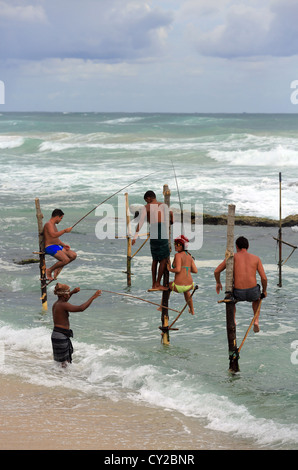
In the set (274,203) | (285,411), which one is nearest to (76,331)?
(285,411)

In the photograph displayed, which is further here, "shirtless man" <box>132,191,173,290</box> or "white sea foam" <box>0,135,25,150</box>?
"white sea foam" <box>0,135,25,150</box>

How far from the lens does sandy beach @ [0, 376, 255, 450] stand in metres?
6.34

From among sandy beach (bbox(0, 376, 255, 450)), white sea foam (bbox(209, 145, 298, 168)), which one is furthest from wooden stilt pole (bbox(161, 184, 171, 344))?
white sea foam (bbox(209, 145, 298, 168))

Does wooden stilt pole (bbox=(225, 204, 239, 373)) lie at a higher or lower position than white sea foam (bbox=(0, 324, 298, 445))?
higher

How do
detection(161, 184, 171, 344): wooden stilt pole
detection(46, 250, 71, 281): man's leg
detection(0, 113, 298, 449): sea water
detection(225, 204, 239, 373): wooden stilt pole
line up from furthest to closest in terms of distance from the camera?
detection(46, 250, 71, 281): man's leg, detection(161, 184, 171, 344): wooden stilt pole, detection(225, 204, 239, 373): wooden stilt pole, detection(0, 113, 298, 449): sea water

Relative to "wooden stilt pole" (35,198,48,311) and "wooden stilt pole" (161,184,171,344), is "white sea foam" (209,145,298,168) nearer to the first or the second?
"wooden stilt pole" (35,198,48,311)

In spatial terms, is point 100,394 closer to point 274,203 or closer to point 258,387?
point 258,387

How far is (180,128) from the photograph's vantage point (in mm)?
66875

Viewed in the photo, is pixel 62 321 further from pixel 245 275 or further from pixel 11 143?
pixel 11 143

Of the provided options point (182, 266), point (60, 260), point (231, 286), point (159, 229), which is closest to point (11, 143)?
point (60, 260)

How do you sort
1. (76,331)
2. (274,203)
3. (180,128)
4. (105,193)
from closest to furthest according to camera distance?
(76,331) < (274,203) < (105,193) < (180,128)

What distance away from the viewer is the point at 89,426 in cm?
676

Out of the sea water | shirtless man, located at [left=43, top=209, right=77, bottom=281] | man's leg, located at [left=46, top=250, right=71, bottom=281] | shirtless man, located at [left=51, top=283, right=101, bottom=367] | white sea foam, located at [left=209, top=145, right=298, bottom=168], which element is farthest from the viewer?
white sea foam, located at [left=209, top=145, right=298, bottom=168]
